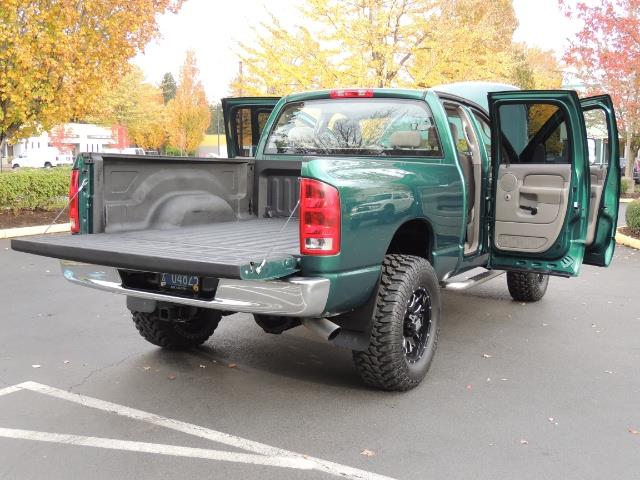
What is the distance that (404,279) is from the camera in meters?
4.27

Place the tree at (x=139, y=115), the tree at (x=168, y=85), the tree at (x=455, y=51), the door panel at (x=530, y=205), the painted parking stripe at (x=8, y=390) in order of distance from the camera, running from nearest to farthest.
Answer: the painted parking stripe at (x=8, y=390), the door panel at (x=530, y=205), the tree at (x=455, y=51), the tree at (x=139, y=115), the tree at (x=168, y=85)

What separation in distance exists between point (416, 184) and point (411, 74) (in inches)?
493

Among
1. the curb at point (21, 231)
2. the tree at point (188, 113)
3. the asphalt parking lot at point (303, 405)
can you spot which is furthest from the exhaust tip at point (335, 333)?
the tree at point (188, 113)

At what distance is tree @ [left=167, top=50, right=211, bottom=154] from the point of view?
4550 cm

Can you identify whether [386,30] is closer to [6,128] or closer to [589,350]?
[6,128]

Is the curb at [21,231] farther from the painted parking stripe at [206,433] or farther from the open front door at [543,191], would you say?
the open front door at [543,191]

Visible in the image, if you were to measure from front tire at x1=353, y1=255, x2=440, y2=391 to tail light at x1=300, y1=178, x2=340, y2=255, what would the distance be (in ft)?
2.34

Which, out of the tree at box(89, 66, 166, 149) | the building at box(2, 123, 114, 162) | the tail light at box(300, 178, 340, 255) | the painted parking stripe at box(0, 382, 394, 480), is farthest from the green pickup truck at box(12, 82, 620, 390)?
the tree at box(89, 66, 166, 149)

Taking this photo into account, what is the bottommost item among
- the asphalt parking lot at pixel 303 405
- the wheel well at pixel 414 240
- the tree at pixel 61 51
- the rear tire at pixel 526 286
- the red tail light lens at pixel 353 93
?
the asphalt parking lot at pixel 303 405

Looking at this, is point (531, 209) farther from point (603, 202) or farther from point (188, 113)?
point (188, 113)

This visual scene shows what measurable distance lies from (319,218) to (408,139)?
171 cm

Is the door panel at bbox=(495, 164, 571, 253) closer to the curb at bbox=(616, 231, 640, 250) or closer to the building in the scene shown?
the curb at bbox=(616, 231, 640, 250)

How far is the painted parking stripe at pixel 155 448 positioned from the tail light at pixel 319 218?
111 cm

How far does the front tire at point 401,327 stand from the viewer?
419 centimetres
